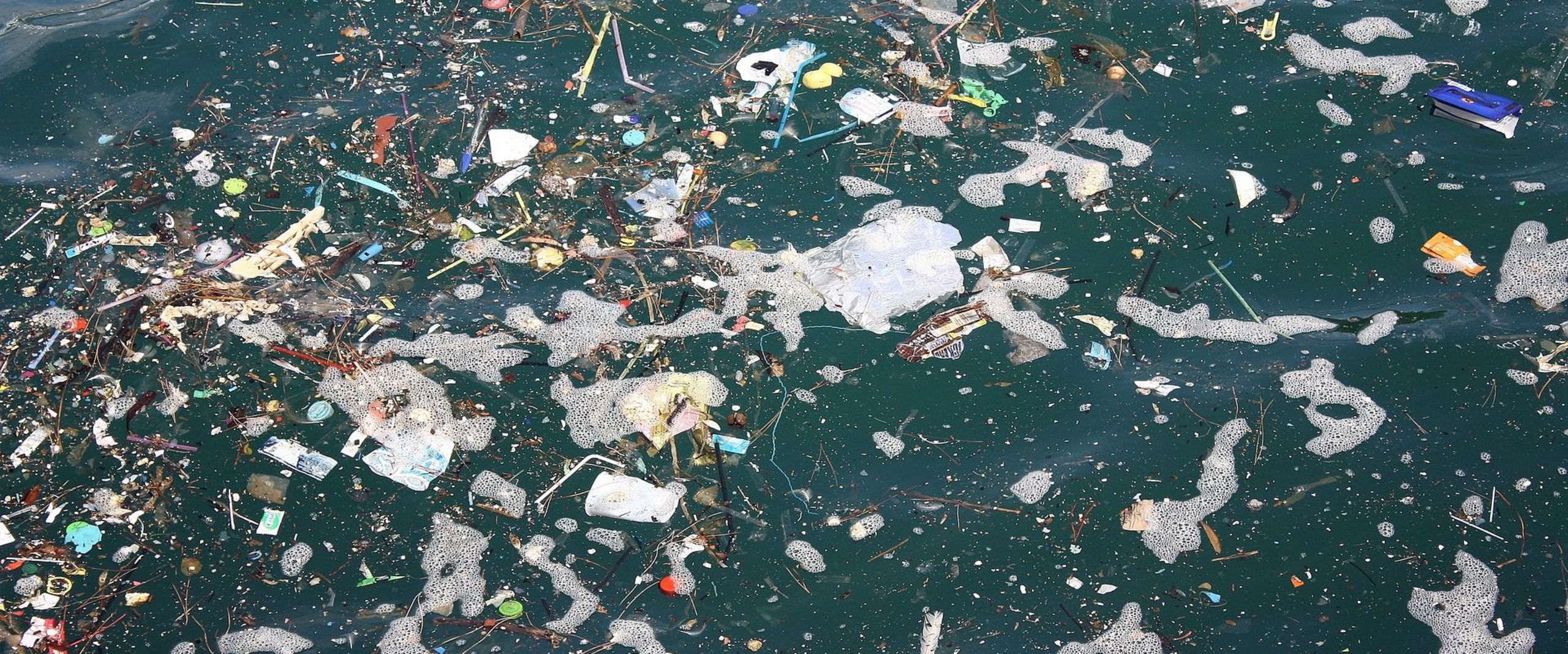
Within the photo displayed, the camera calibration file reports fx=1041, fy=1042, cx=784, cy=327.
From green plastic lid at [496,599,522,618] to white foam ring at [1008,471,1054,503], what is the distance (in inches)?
65.0

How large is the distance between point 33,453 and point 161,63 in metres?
2.01

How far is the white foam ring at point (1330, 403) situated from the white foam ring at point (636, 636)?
7.53 ft

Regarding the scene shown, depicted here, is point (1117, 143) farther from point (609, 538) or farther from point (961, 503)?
point (609, 538)

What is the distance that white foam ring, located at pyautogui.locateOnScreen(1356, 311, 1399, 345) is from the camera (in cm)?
380

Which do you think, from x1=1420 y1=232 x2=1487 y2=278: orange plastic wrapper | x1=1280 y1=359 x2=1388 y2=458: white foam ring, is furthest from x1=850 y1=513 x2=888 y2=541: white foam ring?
x1=1420 y1=232 x2=1487 y2=278: orange plastic wrapper

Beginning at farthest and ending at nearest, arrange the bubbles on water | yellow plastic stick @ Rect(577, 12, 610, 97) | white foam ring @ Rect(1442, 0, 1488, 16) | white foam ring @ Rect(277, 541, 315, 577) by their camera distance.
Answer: white foam ring @ Rect(1442, 0, 1488, 16), yellow plastic stick @ Rect(577, 12, 610, 97), the bubbles on water, white foam ring @ Rect(277, 541, 315, 577)

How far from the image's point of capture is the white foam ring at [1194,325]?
3.80 m

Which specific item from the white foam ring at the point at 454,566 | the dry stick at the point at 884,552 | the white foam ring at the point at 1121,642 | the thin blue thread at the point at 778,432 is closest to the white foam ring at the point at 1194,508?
the white foam ring at the point at 1121,642

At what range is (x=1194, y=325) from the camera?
3.83 metres

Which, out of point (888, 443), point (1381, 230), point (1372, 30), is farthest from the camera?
point (1372, 30)

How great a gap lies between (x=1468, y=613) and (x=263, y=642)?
3799mm

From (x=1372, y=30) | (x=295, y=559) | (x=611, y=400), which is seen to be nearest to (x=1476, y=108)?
(x=1372, y=30)

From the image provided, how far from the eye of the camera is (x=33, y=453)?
3539 mm

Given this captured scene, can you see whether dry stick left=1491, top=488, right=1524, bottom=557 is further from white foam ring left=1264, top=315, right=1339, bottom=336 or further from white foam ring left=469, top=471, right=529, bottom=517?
white foam ring left=469, top=471, right=529, bottom=517
